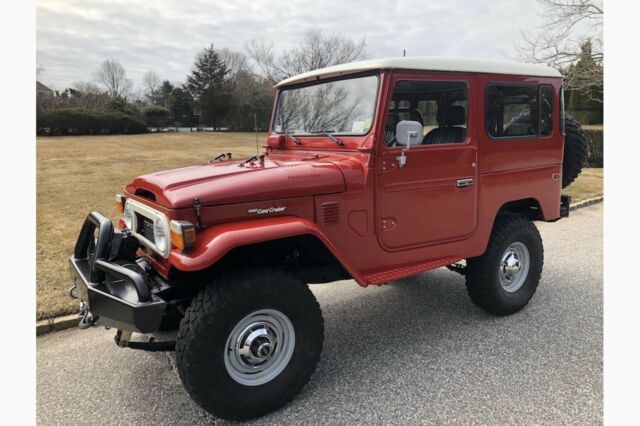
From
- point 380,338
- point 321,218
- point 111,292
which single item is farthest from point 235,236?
point 380,338

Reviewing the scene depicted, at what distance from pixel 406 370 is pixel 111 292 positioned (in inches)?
84.9

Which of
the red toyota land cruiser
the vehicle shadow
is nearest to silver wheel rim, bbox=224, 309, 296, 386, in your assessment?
the red toyota land cruiser

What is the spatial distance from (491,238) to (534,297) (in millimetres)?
1160

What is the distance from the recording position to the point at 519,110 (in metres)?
4.12

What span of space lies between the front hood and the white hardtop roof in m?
0.78

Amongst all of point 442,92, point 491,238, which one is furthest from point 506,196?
point 442,92

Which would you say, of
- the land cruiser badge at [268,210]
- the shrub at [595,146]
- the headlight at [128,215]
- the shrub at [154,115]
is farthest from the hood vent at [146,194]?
the shrub at [154,115]

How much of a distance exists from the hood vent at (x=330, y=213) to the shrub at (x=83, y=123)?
31.5 m

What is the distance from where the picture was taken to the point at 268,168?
317 cm

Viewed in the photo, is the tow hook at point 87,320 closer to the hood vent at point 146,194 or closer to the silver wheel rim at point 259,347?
the hood vent at point 146,194

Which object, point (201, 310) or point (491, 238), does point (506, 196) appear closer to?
point (491, 238)

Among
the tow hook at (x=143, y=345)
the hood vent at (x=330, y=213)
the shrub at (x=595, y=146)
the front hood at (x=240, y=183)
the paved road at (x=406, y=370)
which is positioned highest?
the shrub at (x=595, y=146)

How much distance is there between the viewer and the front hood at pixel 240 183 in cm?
278

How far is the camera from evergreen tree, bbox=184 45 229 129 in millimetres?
42125
